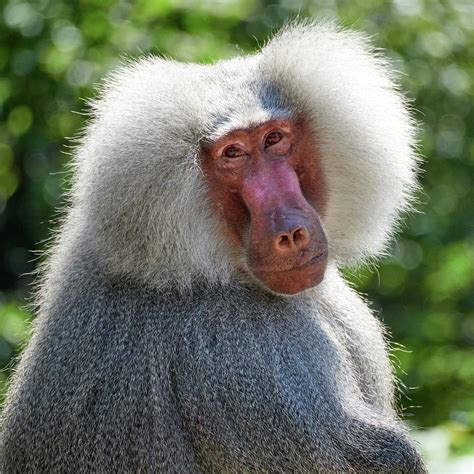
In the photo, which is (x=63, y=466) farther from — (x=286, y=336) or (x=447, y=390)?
(x=447, y=390)

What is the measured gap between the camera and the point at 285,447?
3586 millimetres

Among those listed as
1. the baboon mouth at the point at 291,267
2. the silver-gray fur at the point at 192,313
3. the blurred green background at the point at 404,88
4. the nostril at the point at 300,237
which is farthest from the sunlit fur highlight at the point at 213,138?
the blurred green background at the point at 404,88

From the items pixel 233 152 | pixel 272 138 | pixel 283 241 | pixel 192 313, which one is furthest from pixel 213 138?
pixel 192 313

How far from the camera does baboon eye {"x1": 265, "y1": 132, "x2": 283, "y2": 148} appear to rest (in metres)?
3.90

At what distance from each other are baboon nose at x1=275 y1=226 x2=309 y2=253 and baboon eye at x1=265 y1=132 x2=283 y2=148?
1.25 feet

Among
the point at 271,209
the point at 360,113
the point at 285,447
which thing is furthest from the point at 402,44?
the point at 285,447

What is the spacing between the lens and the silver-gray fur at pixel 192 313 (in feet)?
11.8

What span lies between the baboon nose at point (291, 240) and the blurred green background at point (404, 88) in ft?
7.84

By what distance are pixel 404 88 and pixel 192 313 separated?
11.5 feet

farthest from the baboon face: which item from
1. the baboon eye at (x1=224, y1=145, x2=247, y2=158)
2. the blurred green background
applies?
the blurred green background

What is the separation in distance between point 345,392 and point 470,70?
12.7 ft

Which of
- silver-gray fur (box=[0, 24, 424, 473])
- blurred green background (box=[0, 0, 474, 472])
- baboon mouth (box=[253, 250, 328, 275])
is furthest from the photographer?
blurred green background (box=[0, 0, 474, 472])

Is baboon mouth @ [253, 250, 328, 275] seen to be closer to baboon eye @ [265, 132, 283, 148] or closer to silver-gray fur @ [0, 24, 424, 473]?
silver-gray fur @ [0, 24, 424, 473]

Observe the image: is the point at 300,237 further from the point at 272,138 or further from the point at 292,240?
the point at 272,138
